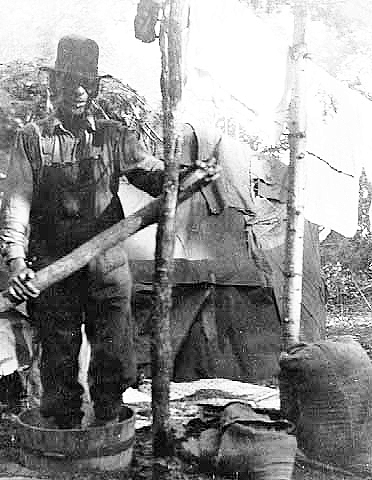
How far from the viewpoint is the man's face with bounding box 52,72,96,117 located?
3.17 metres

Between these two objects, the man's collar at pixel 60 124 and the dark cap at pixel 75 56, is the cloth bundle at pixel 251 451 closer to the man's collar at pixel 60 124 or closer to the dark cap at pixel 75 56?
the man's collar at pixel 60 124

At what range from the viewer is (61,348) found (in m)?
3.28

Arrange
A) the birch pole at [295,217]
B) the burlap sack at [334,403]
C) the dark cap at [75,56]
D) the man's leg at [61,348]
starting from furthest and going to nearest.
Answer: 1. the birch pole at [295,217]
2. the burlap sack at [334,403]
3. the man's leg at [61,348]
4. the dark cap at [75,56]

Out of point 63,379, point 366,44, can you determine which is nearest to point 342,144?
point 63,379

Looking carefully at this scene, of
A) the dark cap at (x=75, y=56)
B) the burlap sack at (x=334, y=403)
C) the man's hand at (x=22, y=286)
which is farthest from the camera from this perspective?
the burlap sack at (x=334, y=403)

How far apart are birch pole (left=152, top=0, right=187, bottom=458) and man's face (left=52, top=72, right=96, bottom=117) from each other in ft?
1.16

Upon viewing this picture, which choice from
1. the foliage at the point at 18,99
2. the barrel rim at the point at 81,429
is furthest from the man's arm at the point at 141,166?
the foliage at the point at 18,99

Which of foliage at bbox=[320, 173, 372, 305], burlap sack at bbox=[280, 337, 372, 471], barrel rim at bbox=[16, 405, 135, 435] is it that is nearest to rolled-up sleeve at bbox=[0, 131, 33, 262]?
barrel rim at bbox=[16, 405, 135, 435]

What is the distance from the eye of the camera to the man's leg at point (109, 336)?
315 centimetres

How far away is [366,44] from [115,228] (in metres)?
13.8

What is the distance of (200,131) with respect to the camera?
18.2 ft

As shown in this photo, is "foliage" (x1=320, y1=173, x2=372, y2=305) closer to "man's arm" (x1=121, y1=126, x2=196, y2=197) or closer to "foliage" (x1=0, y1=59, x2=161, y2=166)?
"foliage" (x1=0, y1=59, x2=161, y2=166)

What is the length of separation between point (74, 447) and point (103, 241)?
902mm

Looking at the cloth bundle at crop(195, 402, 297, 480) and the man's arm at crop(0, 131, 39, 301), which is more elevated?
the man's arm at crop(0, 131, 39, 301)
